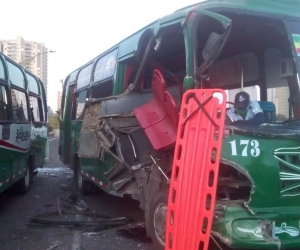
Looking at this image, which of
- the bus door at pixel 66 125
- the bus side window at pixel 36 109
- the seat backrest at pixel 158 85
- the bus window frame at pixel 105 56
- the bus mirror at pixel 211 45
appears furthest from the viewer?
the bus door at pixel 66 125

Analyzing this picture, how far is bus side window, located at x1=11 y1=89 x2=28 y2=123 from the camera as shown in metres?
8.79

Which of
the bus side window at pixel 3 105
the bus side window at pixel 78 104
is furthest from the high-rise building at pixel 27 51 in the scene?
the bus side window at pixel 3 105

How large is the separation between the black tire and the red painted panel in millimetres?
756

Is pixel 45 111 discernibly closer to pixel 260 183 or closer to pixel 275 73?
pixel 275 73

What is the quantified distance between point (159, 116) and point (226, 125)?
45.4 inches

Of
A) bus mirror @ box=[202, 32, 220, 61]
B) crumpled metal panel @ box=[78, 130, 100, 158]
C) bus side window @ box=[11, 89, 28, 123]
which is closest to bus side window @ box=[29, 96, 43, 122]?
bus side window @ box=[11, 89, 28, 123]

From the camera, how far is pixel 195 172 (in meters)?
4.31

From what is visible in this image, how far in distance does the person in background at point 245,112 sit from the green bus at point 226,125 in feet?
0.45

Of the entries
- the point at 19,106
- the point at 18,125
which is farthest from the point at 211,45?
the point at 19,106

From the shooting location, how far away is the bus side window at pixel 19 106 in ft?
28.8

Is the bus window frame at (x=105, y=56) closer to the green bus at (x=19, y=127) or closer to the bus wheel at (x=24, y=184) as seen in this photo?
the green bus at (x=19, y=127)

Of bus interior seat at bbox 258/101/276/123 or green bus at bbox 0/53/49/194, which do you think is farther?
green bus at bbox 0/53/49/194

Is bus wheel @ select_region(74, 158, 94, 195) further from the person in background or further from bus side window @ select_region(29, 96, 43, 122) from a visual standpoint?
the person in background

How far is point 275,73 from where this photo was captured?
5750 mm
